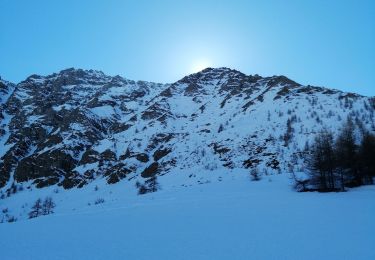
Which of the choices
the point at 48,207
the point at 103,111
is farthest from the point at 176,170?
the point at 103,111

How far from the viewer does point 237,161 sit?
50844 mm

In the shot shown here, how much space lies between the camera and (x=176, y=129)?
82250mm

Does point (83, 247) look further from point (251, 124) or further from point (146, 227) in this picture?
point (251, 124)

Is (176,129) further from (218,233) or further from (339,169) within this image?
(218,233)

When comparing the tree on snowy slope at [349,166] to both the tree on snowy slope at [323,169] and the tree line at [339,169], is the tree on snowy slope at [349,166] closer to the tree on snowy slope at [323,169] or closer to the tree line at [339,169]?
the tree line at [339,169]

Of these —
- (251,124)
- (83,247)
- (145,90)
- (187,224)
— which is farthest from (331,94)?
(145,90)

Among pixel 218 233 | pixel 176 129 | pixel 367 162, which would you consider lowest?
pixel 218 233

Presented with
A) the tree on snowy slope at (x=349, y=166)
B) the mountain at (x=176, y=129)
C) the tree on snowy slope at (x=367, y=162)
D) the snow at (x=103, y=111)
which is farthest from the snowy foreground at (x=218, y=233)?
the snow at (x=103, y=111)

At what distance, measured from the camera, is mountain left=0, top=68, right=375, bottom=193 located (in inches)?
2117

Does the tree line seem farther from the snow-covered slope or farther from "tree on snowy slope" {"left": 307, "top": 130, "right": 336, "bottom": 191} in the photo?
the snow-covered slope

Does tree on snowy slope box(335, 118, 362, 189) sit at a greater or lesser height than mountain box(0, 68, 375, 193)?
lesser

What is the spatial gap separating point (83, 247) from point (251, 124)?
57333 millimetres

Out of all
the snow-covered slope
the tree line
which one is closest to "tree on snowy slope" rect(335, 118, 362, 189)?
the tree line

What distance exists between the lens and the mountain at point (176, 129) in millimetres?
53781
